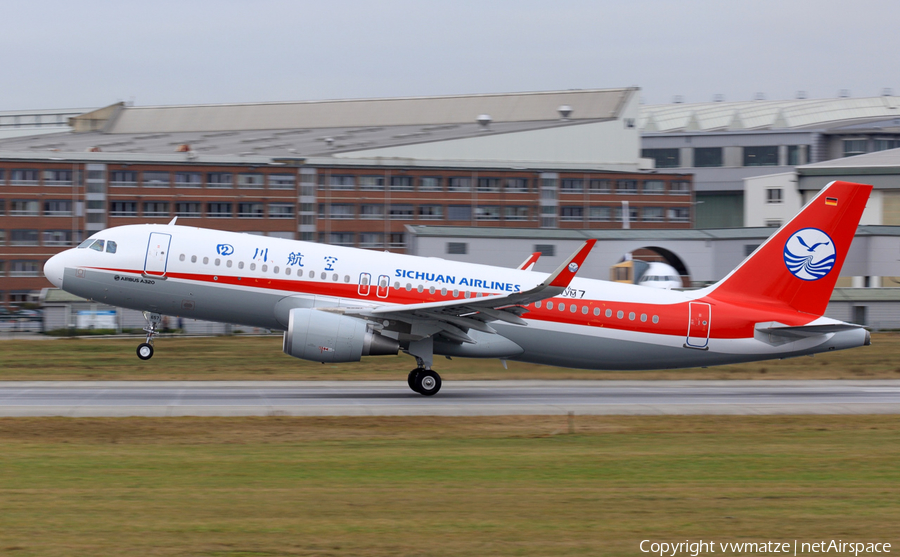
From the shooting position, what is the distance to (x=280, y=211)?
3413 inches

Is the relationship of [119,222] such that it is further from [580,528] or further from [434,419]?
[580,528]

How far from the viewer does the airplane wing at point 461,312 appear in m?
23.7

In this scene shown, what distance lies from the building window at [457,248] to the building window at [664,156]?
2504 inches

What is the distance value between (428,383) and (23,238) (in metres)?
67.3

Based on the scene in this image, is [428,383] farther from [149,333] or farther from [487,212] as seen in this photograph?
[487,212]

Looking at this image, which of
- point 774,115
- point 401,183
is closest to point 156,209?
point 401,183

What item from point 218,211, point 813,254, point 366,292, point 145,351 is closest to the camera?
point 366,292

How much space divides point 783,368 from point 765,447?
62.8ft

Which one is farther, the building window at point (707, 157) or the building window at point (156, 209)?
the building window at point (707, 157)

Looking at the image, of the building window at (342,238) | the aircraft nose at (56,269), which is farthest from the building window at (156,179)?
the aircraft nose at (56,269)

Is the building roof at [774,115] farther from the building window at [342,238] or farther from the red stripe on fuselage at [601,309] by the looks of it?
the red stripe on fuselage at [601,309]

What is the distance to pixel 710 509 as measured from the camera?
39.8 feet

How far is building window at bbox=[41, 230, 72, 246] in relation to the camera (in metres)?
82.0

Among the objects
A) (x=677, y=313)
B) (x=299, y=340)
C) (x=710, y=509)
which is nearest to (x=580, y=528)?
(x=710, y=509)
